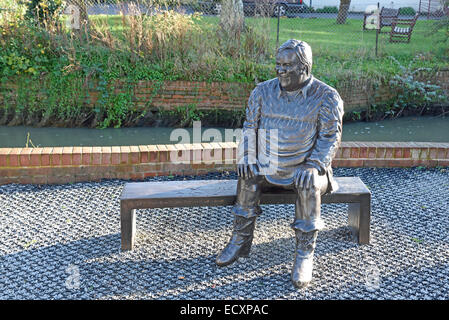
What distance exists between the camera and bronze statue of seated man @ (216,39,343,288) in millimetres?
3640

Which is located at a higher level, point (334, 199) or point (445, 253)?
point (334, 199)

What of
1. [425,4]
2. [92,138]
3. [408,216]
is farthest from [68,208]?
[425,4]

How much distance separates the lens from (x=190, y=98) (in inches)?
368

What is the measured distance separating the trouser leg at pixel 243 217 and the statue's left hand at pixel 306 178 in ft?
1.14

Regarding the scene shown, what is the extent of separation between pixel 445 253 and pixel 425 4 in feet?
60.7

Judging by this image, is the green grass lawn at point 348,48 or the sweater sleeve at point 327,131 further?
the green grass lawn at point 348,48

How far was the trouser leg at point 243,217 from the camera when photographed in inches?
152

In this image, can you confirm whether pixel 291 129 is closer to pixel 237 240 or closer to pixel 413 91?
pixel 237 240

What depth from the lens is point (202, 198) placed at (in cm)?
402

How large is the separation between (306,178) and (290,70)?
0.77 metres

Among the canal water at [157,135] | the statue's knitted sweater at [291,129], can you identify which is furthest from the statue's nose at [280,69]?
the canal water at [157,135]

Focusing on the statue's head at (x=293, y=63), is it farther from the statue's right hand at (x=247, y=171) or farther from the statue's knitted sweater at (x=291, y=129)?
the statue's right hand at (x=247, y=171)
